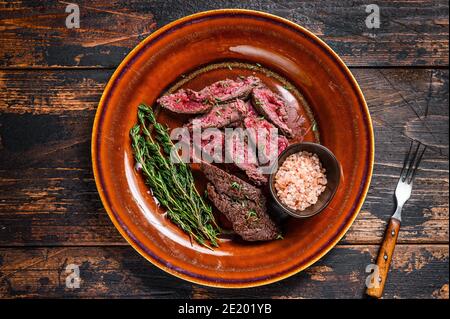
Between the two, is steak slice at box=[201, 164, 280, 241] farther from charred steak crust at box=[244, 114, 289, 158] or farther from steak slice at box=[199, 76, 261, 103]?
steak slice at box=[199, 76, 261, 103]

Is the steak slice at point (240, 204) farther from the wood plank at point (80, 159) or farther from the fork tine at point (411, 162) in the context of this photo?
the fork tine at point (411, 162)

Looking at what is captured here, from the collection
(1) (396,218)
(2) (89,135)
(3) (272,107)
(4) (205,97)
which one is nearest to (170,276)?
(2) (89,135)

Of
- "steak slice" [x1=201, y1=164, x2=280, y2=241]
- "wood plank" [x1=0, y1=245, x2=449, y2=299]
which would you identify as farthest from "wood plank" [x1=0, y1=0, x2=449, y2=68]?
"wood plank" [x1=0, y1=245, x2=449, y2=299]

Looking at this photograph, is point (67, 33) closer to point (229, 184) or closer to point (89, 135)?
point (89, 135)

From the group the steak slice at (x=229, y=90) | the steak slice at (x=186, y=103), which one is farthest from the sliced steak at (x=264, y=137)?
the steak slice at (x=186, y=103)

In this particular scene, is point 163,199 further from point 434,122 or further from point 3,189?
point 434,122

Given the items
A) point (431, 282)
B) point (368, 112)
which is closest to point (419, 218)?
point (431, 282)
